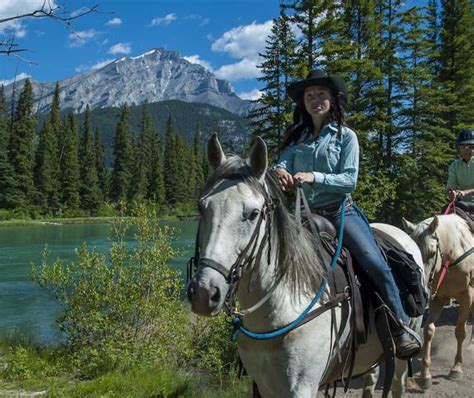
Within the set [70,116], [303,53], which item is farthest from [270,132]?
[70,116]

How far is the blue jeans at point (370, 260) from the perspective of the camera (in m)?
3.61

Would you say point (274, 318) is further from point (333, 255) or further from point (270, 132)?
point (270, 132)

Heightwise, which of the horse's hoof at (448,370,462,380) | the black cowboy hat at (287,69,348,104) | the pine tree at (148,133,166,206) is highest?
the pine tree at (148,133,166,206)

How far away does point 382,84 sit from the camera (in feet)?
86.0

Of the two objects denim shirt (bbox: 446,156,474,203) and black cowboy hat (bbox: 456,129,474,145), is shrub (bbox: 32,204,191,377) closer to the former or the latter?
denim shirt (bbox: 446,156,474,203)

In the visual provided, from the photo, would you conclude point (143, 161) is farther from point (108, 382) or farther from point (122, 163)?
point (108, 382)

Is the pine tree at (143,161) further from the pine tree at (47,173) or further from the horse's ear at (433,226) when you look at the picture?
the horse's ear at (433,226)

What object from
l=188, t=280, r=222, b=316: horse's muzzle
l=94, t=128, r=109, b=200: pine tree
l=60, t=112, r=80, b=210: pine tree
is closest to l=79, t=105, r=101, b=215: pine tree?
l=94, t=128, r=109, b=200: pine tree

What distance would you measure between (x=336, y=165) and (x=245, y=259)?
134 cm

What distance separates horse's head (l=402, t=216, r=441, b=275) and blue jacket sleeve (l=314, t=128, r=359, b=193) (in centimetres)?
321

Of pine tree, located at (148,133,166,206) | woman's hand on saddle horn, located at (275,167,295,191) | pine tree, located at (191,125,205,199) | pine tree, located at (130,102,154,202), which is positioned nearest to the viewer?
woman's hand on saddle horn, located at (275,167,295,191)

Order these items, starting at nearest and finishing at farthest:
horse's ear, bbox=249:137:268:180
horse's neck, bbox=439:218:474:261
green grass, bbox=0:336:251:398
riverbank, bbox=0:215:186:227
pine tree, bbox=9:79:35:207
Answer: horse's ear, bbox=249:137:268:180, green grass, bbox=0:336:251:398, horse's neck, bbox=439:218:474:261, riverbank, bbox=0:215:186:227, pine tree, bbox=9:79:35:207

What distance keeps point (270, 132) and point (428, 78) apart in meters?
11.3

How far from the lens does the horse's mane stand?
9.22 ft
